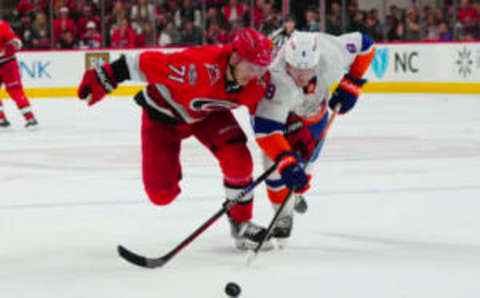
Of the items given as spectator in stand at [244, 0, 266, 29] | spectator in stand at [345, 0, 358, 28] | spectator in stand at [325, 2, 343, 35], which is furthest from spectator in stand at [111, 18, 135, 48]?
spectator in stand at [345, 0, 358, 28]

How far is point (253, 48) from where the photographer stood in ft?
9.88

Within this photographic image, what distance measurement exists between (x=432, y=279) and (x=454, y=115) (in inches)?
247

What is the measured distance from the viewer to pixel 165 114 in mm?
3451

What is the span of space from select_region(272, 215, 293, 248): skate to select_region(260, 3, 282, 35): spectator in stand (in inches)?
344

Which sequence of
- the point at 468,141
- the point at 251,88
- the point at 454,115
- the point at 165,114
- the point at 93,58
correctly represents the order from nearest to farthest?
1. the point at 251,88
2. the point at 165,114
3. the point at 468,141
4. the point at 454,115
5. the point at 93,58

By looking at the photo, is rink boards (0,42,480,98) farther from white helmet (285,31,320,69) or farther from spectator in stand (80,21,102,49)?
white helmet (285,31,320,69)

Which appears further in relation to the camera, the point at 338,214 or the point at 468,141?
the point at 468,141

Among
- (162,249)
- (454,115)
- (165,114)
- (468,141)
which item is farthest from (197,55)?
(454,115)

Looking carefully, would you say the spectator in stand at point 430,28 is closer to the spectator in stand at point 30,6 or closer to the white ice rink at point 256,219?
the white ice rink at point 256,219

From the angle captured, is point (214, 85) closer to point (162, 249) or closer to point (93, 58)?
point (162, 249)

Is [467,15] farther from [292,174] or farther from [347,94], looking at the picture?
[292,174]

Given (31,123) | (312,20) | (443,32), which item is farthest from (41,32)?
(443,32)

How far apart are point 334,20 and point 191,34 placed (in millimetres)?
2165

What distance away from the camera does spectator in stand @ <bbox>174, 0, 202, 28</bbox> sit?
13.3 meters
